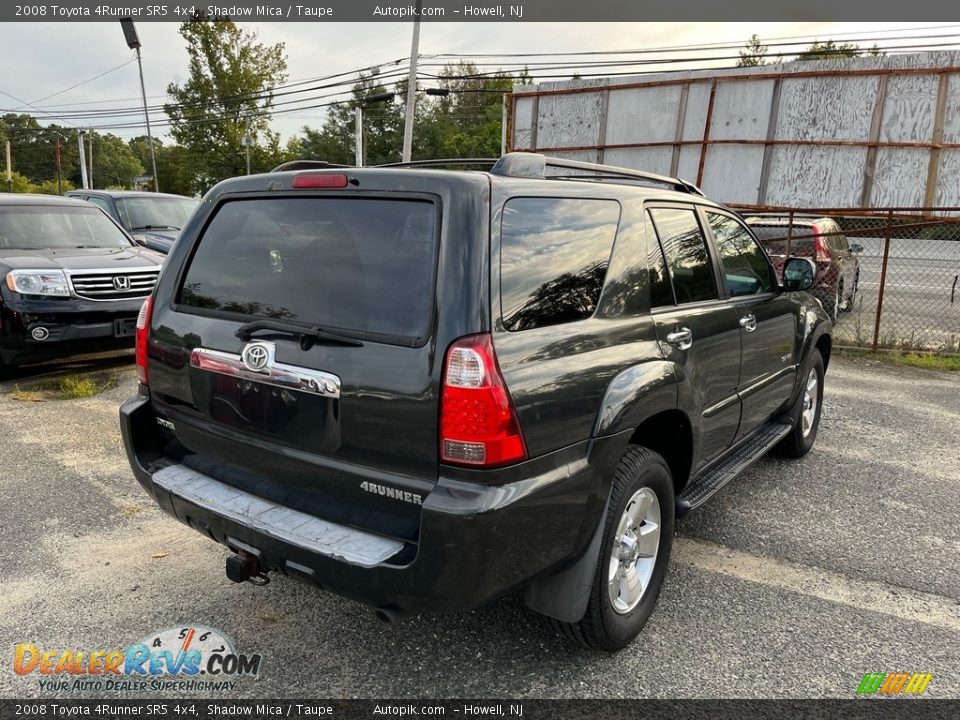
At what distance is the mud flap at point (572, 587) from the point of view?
2361 millimetres

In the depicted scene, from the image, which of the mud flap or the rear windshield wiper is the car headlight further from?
the mud flap

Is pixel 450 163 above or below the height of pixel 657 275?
above

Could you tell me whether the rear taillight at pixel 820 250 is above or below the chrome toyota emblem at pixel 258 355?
above

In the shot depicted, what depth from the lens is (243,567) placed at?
91.3 inches

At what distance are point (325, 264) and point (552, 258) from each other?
0.79 meters

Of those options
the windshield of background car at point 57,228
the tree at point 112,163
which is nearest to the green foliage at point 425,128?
the tree at point 112,163

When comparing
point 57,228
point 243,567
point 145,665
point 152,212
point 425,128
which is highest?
point 425,128

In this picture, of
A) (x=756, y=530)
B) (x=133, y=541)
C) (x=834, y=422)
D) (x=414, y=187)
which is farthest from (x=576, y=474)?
(x=834, y=422)

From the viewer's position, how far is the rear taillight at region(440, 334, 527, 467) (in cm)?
201

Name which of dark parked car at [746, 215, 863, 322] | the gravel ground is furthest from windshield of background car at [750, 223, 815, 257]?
the gravel ground

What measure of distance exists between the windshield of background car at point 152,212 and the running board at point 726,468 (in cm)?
906

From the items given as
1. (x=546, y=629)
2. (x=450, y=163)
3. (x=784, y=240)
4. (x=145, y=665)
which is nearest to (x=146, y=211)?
(x=450, y=163)

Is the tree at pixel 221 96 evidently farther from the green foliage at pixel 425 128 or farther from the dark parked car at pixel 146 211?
the dark parked car at pixel 146 211

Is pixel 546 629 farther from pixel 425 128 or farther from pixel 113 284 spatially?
pixel 425 128
